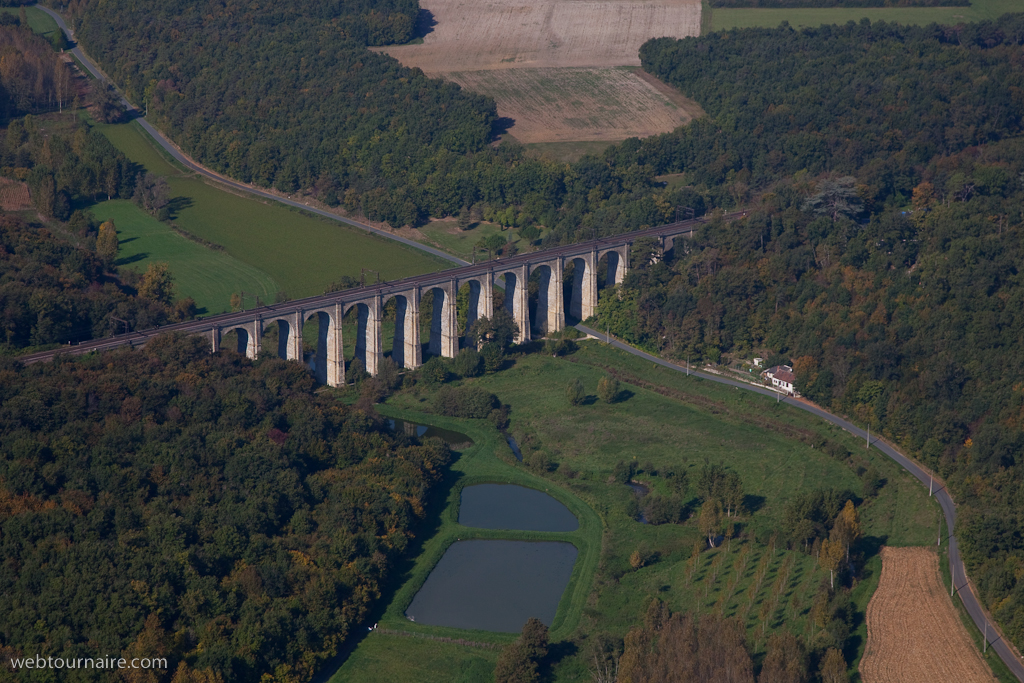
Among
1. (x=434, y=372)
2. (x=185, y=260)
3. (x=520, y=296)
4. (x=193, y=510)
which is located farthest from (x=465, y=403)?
(x=185, y=260)

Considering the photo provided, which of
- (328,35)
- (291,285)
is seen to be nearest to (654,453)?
(291,285)

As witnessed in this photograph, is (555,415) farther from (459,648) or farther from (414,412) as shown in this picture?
(459,648)

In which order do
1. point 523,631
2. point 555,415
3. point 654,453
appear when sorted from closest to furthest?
point 523,631, point 654,453, point 555,415

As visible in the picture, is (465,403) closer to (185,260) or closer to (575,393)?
(575,393)

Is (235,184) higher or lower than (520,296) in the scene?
lower

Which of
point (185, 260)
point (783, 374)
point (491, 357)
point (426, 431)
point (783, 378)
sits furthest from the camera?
point (185, 260)

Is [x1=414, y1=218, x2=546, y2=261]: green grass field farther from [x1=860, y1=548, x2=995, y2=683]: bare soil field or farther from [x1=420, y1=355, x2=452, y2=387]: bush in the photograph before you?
[x1=860, y1=548, x2=995, y2=683]: bare soil field

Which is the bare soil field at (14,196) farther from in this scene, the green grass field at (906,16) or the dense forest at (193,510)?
the green grass field at (906,16)
